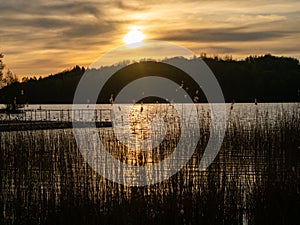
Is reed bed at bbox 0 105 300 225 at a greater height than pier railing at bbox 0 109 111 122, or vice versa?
pier railing at bbox 0 109 111 122

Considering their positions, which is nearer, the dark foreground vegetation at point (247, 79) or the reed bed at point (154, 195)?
the reed bed at point (154, 195)

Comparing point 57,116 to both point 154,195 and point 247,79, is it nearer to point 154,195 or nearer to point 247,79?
point 247,79

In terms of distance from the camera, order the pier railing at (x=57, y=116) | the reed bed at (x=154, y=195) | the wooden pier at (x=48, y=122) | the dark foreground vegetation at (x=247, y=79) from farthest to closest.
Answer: the dark foreground vegetation at (x=247, y=79) < the pier railing at (x=57, y=116) < the wooden pier at (x=48, y=122) < the reed bed at (x=154, y=195)

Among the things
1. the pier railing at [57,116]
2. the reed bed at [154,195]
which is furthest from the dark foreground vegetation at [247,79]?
the reed bed at [154,195]

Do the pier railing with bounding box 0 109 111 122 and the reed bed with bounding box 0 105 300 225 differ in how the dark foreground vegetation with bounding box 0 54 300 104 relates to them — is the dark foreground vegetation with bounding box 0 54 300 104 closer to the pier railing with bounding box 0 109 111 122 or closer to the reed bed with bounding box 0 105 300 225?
the pier railing with bounding box 0 109 111 122

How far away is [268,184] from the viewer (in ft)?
28.1

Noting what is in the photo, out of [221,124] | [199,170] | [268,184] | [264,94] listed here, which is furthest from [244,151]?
[264,94]

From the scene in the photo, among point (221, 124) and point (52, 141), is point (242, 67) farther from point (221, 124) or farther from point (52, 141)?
point (52, 141)

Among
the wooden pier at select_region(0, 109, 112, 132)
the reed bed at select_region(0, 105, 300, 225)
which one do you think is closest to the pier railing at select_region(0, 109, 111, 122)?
the wooden pier at select_region(0, 109, 112, 132)

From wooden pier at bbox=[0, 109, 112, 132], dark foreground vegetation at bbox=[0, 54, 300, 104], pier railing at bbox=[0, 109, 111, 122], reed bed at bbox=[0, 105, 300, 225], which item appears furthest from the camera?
dark foreground vegetation at bbox=[0, 54, 300, 104]

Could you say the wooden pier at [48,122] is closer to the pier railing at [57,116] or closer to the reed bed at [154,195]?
the pier railing at [57,116]

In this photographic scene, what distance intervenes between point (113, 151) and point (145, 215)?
3.08m

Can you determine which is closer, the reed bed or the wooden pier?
the reed bed

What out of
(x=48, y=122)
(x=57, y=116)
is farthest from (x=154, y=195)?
(x=57, y=116)
